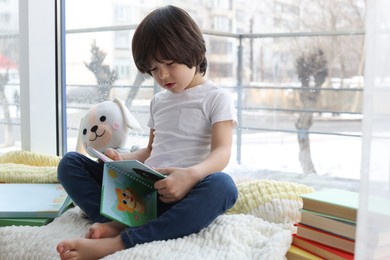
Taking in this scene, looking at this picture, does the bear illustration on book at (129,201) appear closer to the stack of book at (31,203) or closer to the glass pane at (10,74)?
the stack of book at (31,203)

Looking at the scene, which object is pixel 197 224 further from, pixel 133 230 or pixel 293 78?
pixel 293 78

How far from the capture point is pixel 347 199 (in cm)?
99

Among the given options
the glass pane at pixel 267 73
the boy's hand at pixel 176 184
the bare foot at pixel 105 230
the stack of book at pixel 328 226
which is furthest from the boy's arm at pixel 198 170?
the glass pane at pixel 267 73

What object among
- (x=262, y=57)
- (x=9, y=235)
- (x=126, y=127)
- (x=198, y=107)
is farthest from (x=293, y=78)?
(x=9, y=235)

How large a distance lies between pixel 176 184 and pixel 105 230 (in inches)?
6.7

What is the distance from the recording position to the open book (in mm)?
1060

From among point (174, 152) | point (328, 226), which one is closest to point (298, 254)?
point (328, 226)

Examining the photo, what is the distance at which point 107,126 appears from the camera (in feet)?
5.16

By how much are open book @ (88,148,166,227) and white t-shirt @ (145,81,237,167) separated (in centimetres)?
12

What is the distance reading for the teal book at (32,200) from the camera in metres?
1.25

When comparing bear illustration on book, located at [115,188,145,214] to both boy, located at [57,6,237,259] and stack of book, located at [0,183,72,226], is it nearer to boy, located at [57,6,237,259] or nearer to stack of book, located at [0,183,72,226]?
boy, located at [57,6,237,259]

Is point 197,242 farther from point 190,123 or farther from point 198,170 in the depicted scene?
point 190,123

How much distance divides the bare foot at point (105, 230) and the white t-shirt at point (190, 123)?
0.71 feet

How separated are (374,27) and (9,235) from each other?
2.76 ft
